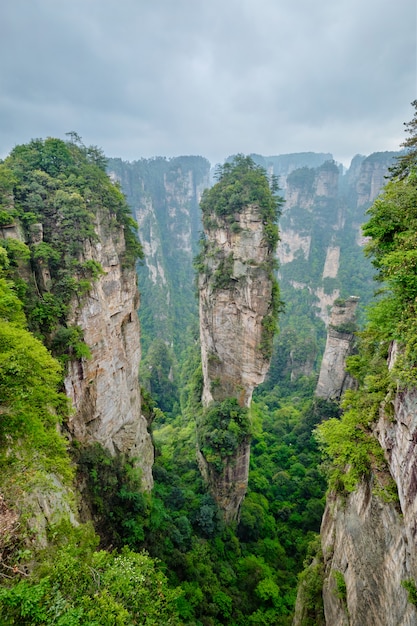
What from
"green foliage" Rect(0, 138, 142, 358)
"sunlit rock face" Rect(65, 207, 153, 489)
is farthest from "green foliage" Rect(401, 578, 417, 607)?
"green foliage" Rect(0, 138, 142, 358)

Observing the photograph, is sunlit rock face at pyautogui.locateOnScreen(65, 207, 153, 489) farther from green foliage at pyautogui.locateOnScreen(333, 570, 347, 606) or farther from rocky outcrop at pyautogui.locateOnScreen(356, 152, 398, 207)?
rocky outcrop at pyautogui.locateOnScreen(356, 152, 398, 207)

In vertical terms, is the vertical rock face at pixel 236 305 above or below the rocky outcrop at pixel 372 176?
below

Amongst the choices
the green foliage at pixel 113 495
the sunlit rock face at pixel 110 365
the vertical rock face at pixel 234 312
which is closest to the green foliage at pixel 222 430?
the vertical rock face at pixel 234 312

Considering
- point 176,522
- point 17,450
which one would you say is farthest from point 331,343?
point 17,450

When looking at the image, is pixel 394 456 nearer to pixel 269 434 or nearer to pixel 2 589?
pixel 2 589

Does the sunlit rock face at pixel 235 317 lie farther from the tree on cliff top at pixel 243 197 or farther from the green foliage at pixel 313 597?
the green foliage at pixel 313 597

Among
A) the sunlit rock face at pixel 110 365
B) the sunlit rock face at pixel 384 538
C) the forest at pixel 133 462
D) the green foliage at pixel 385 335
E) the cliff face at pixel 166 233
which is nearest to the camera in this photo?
the forest at pixel 133 462
